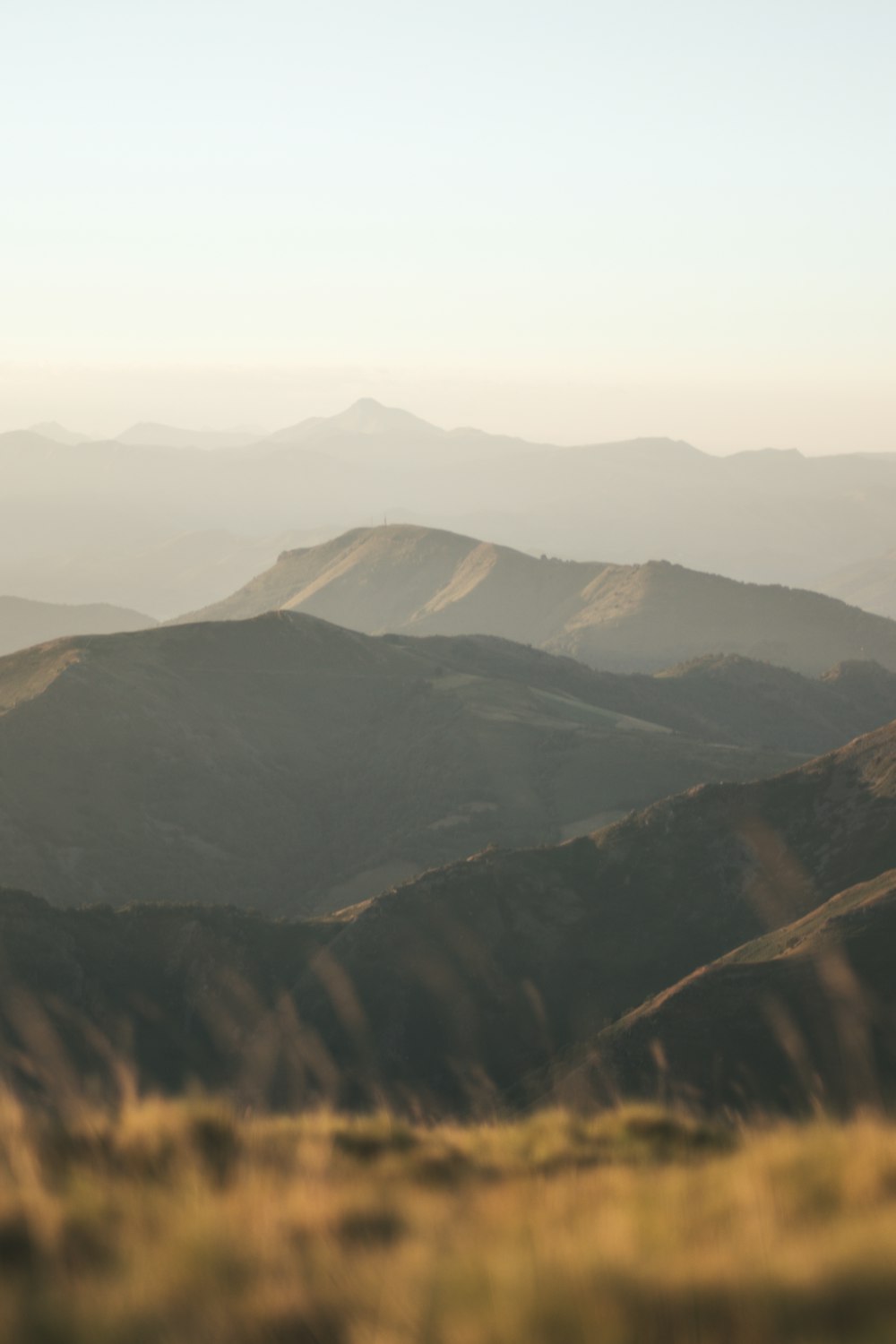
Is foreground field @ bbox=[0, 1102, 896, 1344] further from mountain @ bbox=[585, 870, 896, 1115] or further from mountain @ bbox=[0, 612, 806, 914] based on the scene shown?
mountain @ bbox=[0, 612, 806, 914]

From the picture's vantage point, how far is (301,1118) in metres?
Answer: 8.73

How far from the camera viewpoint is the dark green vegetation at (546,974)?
27.2m

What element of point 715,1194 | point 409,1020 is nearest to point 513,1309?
point 715,1194

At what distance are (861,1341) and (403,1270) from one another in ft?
5.53

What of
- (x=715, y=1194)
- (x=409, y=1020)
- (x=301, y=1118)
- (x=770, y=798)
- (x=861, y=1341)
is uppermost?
(x=861, y=1341)

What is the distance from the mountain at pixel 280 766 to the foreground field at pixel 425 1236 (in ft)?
199

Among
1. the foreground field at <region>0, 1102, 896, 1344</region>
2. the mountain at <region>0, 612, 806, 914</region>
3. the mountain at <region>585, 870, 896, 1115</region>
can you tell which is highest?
the foreground field at <region>0, 1102, 896, 1344</region>

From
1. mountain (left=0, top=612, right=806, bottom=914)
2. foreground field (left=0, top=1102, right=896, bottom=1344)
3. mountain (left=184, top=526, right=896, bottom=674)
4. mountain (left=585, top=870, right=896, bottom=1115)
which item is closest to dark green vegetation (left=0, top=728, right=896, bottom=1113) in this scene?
mountain (left=585, top=870, right=896, bottom=1115)

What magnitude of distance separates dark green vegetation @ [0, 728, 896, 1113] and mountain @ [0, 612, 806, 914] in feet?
77.9

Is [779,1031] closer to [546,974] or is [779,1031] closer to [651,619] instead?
[546,974]

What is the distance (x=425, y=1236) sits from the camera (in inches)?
232

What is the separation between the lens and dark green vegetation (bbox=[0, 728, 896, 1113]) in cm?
2723

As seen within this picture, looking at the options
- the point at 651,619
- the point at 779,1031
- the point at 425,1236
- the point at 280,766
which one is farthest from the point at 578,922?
the point at 651,619

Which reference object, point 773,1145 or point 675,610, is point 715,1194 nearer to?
point 773,1145
